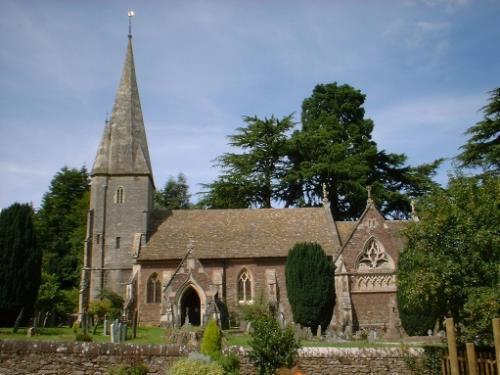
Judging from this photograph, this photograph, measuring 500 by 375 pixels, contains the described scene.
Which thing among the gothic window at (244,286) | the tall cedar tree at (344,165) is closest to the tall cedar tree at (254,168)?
the tall cedar tree at (344,165)

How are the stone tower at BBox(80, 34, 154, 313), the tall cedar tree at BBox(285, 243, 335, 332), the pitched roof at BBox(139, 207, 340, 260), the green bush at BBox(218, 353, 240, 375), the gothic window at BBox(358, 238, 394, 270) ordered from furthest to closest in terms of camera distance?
the stone tower at BBox(80, 34, 154, 313) < the pitched roof at BBox(139, 207, 340, 260) < the gothic window at BBox(358, 238, 394, 270) < the tall cedar tree at BBox(285, 243, 335, 332) < the green bush at BBox(218, 353, 240, 375)

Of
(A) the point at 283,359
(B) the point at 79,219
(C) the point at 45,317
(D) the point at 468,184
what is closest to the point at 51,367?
(A) the point at 283,359

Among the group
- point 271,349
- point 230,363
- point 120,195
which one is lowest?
point 230,363

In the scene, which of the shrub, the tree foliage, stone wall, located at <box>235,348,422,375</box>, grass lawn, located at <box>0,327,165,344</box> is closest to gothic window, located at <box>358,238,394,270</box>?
grass lawn, located at <box>0,327,165,344</box>

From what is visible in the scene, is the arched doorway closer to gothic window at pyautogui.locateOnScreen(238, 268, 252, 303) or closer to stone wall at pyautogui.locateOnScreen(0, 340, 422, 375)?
gothic window at pyautogui.locateOnScreen(238, 268, 252, 303)

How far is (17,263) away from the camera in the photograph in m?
28.0

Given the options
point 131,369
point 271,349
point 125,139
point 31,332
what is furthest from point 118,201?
point 271,349

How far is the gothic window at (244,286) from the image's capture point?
98.7ft

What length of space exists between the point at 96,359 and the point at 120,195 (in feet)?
72.2

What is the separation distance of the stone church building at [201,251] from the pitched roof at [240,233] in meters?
0.07

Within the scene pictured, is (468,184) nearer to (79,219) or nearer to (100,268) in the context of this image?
(100,268)

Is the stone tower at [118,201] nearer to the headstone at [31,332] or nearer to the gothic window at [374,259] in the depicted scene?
the headstone at [31,332]

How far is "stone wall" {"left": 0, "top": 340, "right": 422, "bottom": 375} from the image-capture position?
499 inches

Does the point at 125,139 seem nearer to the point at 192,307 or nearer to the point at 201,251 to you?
the point at 201,251
